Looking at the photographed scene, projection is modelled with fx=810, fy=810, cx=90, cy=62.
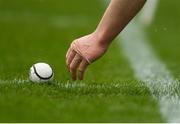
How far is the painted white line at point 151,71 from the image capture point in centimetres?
553

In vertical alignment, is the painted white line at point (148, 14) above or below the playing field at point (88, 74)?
above

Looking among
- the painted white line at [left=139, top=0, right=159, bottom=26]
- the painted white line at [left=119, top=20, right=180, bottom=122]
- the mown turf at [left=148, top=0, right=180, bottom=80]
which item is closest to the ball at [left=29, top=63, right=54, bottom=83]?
the painted white line at [left=119, top=20, right=180, bottom=122]

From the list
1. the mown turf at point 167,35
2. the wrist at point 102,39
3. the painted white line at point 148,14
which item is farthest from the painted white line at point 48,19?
the wrist at point 102,39

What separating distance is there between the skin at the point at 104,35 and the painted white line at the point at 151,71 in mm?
562

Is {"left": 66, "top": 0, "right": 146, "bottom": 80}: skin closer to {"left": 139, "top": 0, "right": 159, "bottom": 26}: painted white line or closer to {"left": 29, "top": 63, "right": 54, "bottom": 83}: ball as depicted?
{"left": 29, "top": 63, "right": 54, "bottom": 83}: ball

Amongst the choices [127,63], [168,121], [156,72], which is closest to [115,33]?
[168,121]

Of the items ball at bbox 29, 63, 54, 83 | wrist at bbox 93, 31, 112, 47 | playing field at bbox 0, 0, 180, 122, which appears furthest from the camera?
ball at bbox 29, 63, 54, 83

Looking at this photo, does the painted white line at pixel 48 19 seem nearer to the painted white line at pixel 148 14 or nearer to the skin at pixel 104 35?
the painted white line at pixel 148 14

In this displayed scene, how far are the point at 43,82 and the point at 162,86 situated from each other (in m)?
0.94

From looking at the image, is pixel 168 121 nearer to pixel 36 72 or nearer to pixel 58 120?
pixel 58 120

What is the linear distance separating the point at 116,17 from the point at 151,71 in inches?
79.3

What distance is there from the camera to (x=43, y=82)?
21.1 feet

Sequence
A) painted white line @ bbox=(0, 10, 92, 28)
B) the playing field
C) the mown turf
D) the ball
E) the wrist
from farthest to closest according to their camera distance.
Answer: painted white line @ bbox=(0, 10, 92, 28), the mown turf, the ball, the wrist, the playing field

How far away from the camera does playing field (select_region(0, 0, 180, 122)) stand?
5.25 metres
